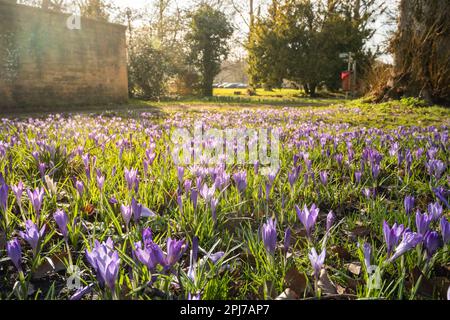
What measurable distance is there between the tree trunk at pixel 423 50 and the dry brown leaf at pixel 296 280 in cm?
1045

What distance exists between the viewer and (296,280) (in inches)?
48.4

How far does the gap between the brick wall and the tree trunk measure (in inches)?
399

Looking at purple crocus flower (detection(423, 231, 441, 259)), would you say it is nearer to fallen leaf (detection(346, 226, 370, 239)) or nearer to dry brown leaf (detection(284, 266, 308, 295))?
dry brown leaf (detection(284, 266, 308, 295))

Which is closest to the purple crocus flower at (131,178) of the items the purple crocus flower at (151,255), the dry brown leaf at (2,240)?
the dry brown leaf at (2,240)

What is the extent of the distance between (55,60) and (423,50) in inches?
443

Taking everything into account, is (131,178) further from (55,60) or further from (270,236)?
(55,60)

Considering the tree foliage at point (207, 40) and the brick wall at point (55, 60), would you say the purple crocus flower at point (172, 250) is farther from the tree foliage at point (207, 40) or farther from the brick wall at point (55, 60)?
the tree foliage at point (207, 40)

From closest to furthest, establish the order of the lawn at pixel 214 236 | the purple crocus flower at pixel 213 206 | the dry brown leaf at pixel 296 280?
the lawn at pixel 214 236 → the dry brown leaf at pixel 296 280 → the purple crocus flower at pixel 213 206

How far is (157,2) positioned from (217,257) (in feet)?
110

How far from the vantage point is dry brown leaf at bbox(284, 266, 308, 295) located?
1.21 meters

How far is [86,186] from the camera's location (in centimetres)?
199

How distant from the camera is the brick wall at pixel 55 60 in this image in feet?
34.8

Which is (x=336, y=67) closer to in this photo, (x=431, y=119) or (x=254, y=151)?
(x=431, y=119)
